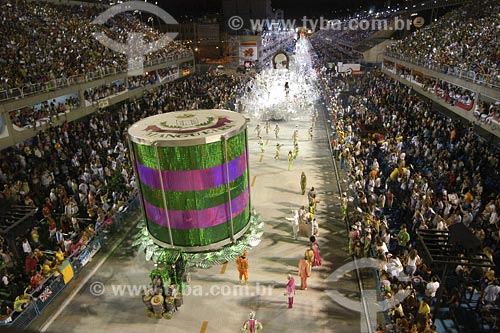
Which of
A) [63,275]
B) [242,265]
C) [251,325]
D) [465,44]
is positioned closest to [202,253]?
[251,325]

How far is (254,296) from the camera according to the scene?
1059 cm

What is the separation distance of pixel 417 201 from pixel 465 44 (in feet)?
70.5

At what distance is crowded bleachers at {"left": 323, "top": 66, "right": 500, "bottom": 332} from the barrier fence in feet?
29.2

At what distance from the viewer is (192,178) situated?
7.29 meters

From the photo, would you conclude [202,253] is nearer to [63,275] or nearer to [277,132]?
[63,275]

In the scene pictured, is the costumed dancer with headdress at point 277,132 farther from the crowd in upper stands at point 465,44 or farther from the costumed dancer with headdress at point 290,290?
the costumed dancer with headdress at point 290,290

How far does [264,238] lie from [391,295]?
536 centimetres

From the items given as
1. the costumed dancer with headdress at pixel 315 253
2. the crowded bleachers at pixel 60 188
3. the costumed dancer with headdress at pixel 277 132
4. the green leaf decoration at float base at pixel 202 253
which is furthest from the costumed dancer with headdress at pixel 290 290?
the costumed dancer with headdress at pixel 277 132

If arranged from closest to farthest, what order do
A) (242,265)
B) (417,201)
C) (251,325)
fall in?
(251,325) < (242,265) < (417,201)

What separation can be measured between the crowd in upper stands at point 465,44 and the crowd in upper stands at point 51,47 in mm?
26846

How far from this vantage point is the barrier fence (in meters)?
9.53

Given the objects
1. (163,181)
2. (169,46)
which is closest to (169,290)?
(163,181)

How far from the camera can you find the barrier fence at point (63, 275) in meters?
9.53

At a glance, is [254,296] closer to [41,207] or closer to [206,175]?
[206,175]
